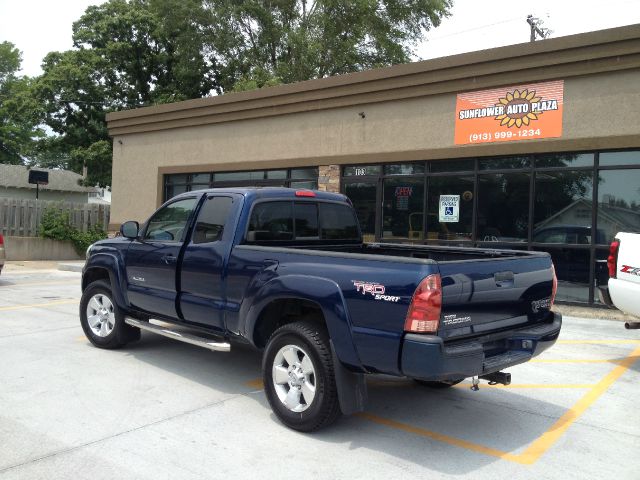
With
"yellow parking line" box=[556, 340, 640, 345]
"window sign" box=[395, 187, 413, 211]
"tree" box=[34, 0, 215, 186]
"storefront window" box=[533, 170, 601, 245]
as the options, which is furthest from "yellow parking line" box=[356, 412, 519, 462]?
"tree" box=[34, 0, 215, 186]

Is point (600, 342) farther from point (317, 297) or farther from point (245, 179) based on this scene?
point (245, 179)

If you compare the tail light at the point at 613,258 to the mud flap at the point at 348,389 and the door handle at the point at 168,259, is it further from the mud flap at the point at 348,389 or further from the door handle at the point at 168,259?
the door handle at the point at 168,259

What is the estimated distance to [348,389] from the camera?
4.33m

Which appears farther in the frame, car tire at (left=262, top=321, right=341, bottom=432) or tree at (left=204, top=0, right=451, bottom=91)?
tree at (left=204, top=0, right=451, bottom=91)

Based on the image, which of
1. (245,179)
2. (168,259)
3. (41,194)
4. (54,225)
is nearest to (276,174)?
(245,179)

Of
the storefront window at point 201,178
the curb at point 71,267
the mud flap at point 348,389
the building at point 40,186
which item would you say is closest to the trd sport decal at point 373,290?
the mud flap at point 348,389

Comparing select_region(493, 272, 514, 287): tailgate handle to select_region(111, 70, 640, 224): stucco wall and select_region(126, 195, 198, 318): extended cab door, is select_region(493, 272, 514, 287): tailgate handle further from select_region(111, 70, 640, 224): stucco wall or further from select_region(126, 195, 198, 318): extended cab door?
select_region(111, 70, 640, 224): stucco wall

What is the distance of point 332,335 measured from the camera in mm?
4363

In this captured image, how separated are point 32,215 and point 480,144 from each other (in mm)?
15427

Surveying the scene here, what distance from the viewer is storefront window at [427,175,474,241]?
1198cm

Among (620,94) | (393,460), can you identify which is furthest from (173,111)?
(393,460)

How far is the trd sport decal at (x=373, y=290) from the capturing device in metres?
4.06

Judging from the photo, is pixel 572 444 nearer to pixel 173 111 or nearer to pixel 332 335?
pixel 332 335

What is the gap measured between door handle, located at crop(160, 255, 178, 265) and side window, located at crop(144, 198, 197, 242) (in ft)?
0.69
